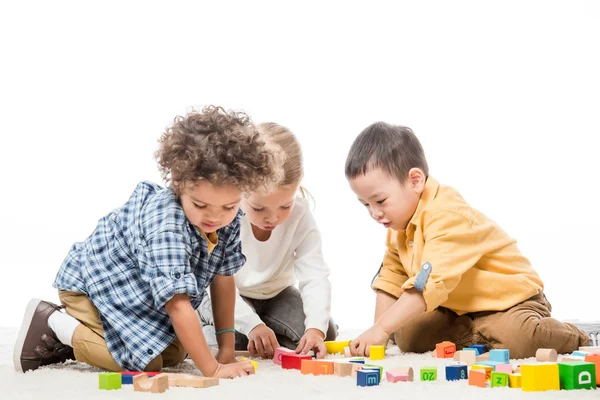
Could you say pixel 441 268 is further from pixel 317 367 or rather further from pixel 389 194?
pixel 317 367

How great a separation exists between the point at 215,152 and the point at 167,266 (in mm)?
213

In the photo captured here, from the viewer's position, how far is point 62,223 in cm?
280

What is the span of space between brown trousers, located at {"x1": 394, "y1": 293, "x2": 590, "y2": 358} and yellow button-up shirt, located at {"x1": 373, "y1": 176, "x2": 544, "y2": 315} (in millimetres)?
28

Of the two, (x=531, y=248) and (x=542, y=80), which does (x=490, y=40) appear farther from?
(x=531, y=248)

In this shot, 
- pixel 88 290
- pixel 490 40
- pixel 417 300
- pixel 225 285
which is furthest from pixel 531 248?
pixel 88 290

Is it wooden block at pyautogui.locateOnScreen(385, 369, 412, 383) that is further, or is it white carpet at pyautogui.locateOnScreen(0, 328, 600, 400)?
wooden block at pyautogui.locateOnScreen(385, 369, 412, 383)

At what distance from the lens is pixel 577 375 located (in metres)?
1.04

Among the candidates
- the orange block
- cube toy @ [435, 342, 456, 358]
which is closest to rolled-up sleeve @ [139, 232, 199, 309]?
the orange block

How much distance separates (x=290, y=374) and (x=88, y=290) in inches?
16.9

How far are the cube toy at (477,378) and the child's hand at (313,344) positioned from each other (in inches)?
18.7

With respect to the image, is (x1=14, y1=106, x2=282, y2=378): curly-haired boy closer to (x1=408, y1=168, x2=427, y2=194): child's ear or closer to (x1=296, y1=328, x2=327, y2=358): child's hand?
(x1=296, y1=328, x2=327, y2=358): child's hand

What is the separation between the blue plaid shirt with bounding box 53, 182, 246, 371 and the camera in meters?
1.26

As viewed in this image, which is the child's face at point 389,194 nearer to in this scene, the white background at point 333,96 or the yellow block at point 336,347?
the yellow block at point 336,347

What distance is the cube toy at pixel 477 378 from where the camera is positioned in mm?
1081
